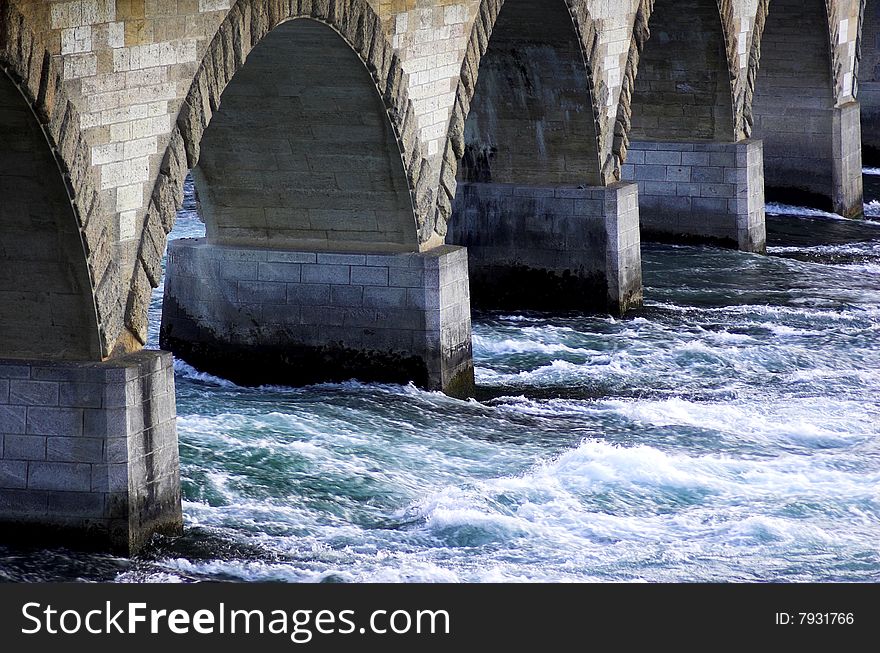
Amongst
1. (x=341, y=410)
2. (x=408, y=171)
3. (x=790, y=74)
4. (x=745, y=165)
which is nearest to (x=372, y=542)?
(x=341, y=410)

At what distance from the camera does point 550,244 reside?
2505cm

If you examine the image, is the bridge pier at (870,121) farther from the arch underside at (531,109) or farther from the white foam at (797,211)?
the arch underside at (531,109)

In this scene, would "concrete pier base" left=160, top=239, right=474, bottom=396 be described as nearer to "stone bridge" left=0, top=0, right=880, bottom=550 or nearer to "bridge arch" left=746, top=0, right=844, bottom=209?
"stone bridge" left=0, top=0, right=880, bottom=550

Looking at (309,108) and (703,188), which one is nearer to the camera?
(309,108)

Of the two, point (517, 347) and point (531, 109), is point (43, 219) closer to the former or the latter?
point (517, 347)

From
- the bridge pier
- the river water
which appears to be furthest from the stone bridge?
the bridge pier

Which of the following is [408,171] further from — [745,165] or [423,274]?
[745,165]

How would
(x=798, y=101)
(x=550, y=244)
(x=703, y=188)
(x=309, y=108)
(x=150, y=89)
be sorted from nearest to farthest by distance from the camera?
(x=150, y=89) < (x=309, y=108) < (x=550, y=244) < (x=703, y=188) < (x=798, y=101)

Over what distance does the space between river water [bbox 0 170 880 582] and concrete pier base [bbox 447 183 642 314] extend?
20.3 inches

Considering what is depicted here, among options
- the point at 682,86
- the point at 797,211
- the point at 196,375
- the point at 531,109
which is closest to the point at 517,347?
the point at 531,109

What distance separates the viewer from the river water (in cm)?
1452

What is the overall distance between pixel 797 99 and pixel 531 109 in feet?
38.8

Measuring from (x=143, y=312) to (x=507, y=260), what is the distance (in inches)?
440

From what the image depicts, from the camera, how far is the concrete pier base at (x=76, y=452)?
14.1 metres
